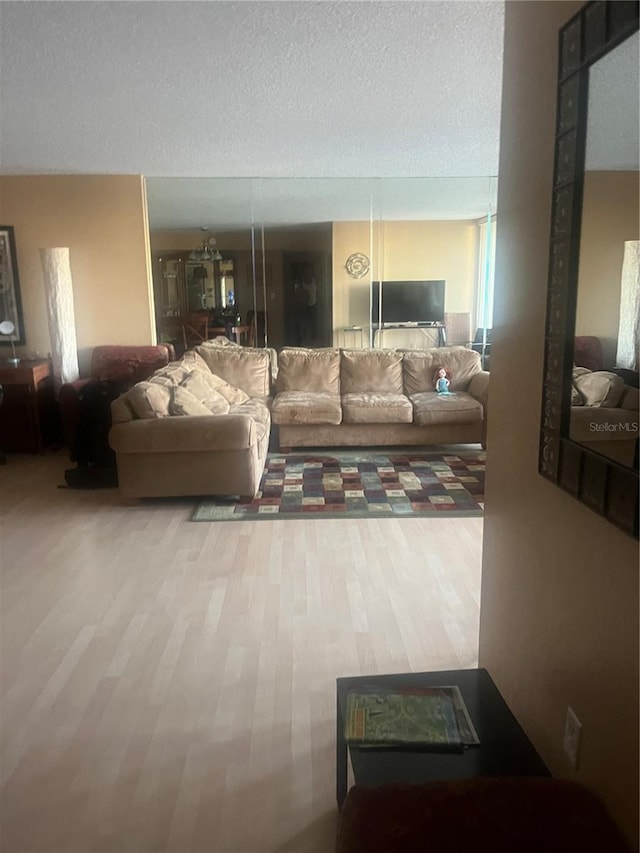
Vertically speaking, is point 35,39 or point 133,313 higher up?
point 35,39

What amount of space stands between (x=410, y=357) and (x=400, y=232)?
2340mm

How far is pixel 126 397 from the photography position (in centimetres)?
406

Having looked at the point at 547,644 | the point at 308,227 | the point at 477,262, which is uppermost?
the point at 308,227

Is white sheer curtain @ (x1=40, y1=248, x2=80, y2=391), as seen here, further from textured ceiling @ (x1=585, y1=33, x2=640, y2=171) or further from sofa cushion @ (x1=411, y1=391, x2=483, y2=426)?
textured ceiling @ (x1=585, y1=33, x2=640, y2=171)

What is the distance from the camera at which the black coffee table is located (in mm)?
1386

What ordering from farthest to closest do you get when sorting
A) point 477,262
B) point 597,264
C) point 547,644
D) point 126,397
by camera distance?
point 477,262, point 126,397, point 547,644, point 597,264

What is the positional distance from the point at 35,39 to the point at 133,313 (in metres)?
3.43

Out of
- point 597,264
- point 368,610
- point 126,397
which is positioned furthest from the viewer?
point 126,397

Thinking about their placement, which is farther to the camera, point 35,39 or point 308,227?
point 308,227

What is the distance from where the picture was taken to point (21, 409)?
17.4ft

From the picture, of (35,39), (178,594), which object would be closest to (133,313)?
(35,39)

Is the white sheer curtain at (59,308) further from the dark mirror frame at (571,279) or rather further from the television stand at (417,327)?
the dark mirror frame at (571,279)

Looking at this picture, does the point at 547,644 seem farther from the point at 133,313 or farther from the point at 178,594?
the point at 133,313

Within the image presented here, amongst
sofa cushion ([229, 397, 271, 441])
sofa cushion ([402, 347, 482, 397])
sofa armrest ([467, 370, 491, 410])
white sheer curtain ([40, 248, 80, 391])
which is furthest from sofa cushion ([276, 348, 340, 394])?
white sheer curtain ([40, 248, 80, 391])
